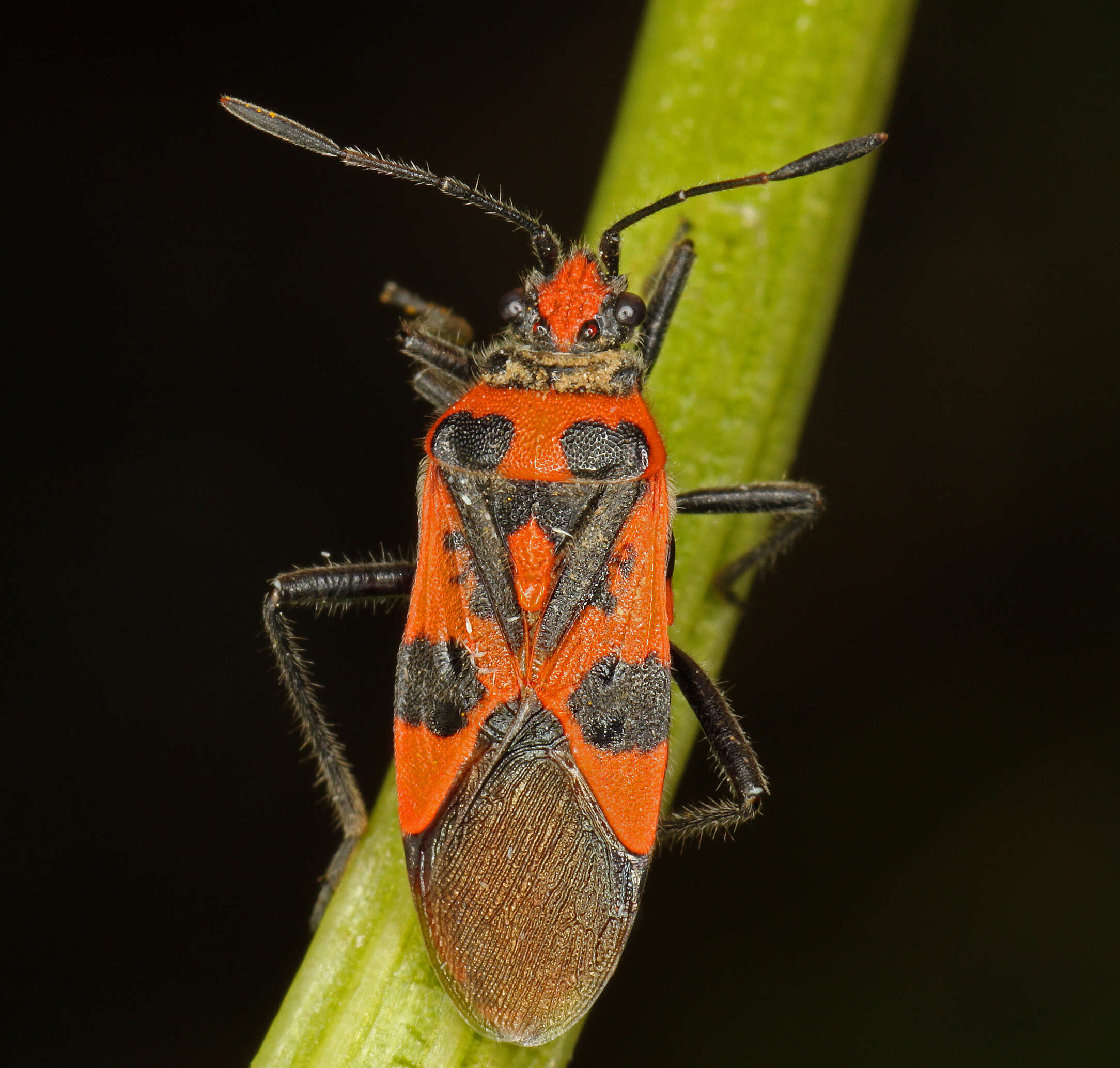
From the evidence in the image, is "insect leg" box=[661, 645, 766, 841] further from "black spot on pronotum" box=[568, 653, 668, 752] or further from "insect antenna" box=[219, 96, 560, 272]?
"insect antenna" box=[219, 96, 560, 272]

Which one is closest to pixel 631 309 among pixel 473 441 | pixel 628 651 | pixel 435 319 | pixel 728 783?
pixel 473 441

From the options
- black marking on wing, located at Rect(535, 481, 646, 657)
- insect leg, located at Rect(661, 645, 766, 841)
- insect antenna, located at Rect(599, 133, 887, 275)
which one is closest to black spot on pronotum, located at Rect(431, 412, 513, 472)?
black marking on wing, located at Rect(535, 481, 646, 657)

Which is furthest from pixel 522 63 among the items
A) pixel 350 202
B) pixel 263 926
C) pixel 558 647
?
pixel 263 926

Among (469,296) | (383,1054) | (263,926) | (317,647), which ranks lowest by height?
(263,926)

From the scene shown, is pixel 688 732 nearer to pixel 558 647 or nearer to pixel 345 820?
pixel 558 647

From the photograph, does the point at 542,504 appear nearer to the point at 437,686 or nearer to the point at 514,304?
the point at 437,686

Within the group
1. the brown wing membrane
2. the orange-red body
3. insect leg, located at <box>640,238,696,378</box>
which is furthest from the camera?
insect leg, located at <box>640,238,696,378</box>

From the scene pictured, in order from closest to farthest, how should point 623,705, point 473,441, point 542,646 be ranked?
point 623,705 → point 542,646 → point 473,441
